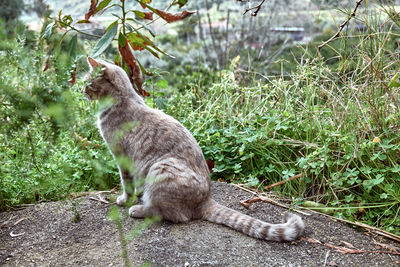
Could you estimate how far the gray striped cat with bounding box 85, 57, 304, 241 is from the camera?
2.56 metres

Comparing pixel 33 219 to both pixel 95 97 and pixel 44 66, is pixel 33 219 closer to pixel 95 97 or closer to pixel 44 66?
pixel 95 97

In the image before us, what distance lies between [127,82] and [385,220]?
220 cm

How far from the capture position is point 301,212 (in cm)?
286

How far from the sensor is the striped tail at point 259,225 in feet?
7.86

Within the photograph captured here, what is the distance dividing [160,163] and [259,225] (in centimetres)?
84

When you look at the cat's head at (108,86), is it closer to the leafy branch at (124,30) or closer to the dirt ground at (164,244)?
the leafy branch at (124,30)

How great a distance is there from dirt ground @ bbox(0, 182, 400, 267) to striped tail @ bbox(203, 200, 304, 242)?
0.04 meters

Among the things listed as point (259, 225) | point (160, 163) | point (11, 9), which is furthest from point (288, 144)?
point (11, 9)

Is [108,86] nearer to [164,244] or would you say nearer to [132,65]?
[132,65]

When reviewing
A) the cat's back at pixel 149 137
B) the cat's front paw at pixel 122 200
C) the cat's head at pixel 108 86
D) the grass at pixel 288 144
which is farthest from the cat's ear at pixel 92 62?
the cat's front paw at pixel 122 200

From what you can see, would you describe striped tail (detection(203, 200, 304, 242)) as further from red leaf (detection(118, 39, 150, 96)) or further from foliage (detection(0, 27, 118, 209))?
red leaf (detection(118, 39, 150, 96))

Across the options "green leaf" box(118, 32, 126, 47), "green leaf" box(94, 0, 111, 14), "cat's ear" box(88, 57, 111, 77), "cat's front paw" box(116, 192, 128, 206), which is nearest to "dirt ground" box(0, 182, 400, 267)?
"cat's front paw" box(116, 192, 128, 206)

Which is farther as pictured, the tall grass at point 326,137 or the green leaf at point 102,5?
the green leaf at point 102,5

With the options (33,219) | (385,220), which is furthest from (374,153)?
(33,219)
